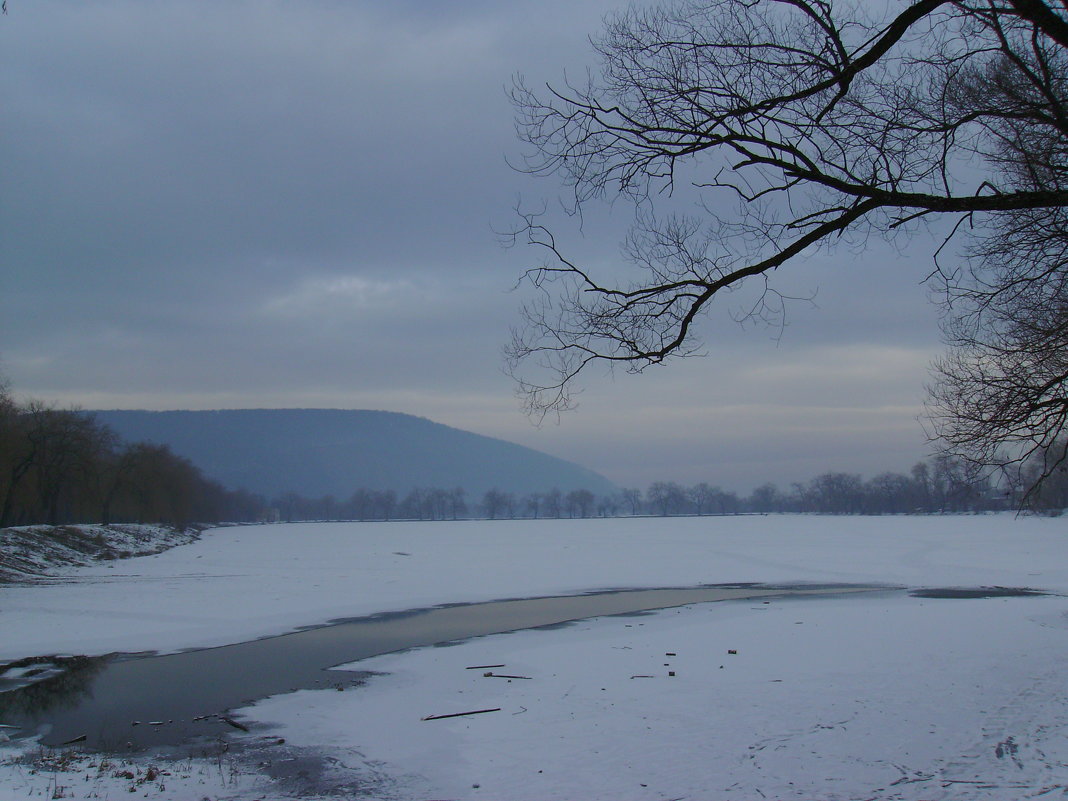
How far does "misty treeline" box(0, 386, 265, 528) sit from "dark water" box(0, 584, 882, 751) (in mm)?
36281

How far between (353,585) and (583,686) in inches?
719

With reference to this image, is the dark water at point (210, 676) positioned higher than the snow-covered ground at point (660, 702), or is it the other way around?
the snow-covered ground at point (660, 702)

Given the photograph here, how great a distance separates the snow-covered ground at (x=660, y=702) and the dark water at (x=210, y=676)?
0.82 meters

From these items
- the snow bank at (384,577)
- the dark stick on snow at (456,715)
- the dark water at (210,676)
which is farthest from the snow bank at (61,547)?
the dark stick on snow at (456,715)

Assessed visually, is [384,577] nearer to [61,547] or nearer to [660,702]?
[61,547]

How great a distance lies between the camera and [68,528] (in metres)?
50.1

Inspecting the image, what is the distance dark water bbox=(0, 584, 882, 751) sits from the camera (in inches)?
422

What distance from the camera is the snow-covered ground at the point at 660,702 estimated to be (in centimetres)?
805

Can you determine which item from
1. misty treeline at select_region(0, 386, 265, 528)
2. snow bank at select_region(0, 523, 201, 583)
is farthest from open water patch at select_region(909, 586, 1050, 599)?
misty treeline at select_region(0, 386, 265, 528)

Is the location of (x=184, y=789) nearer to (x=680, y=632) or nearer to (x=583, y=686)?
(x=583, y=686)

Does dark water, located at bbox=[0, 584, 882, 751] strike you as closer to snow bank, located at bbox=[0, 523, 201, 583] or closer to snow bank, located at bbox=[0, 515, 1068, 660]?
snow bank, located at bbox=[0, 515, 1068, 660]

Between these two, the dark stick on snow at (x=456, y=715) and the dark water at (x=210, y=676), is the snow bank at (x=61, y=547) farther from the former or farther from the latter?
the dark stick on snow at (x=456, y=715)

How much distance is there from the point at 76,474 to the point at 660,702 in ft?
189

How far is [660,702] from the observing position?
36.7 feet
